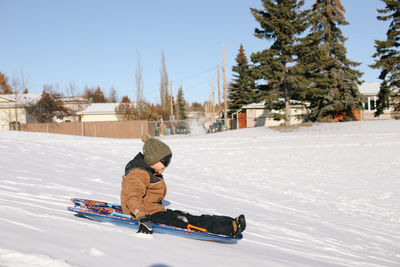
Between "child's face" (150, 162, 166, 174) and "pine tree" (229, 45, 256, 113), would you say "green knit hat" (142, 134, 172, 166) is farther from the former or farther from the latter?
"pine tree" (229, 45, 256, 113)

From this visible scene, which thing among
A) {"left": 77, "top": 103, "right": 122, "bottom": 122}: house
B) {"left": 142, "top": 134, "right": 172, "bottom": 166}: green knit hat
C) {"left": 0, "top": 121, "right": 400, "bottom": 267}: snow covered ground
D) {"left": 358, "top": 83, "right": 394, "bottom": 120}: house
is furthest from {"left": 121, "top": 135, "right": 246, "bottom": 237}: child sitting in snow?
{"left": 77, "top": 103, "right": 122, "bottom": 122}: house

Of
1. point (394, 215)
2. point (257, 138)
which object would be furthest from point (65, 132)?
point (394, 215)

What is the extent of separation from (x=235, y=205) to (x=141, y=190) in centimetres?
442

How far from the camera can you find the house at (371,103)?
137ft

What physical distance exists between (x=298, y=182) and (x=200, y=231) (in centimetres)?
863

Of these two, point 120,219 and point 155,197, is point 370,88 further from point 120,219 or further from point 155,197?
point 120,219

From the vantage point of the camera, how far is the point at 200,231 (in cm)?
396

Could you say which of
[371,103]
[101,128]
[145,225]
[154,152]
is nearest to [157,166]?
[154,152]

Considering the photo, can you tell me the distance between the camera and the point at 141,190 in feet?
13.1

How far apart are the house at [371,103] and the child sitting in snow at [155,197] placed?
131ft

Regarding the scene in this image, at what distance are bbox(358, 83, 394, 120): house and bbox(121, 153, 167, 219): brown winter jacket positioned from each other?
40259mm

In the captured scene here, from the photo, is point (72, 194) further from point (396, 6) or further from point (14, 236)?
point (396, 6)

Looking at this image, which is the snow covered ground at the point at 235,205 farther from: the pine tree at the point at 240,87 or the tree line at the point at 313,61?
the pine tree at the point at 240,87

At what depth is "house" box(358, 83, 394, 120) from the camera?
4174 cm
